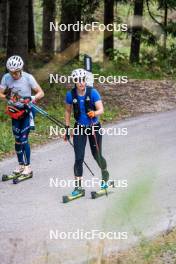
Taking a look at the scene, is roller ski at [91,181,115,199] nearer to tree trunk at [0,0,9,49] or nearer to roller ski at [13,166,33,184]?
roller ski at [13,166,33,184]

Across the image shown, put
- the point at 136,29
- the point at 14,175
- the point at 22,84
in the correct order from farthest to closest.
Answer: the point at 136,29 < the point at 14,175 < the point at 22,84

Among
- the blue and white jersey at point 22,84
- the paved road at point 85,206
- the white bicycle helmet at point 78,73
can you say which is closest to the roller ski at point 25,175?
the paved road at point 85,206

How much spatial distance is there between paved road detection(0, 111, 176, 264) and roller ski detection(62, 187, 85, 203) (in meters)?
0.09

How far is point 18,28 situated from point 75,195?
8788mm

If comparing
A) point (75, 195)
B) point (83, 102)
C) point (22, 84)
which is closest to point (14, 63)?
point (22, 84)

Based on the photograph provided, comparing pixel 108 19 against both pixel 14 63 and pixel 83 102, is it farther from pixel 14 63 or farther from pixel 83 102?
pixel 83 102

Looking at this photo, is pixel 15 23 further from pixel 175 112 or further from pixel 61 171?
pixel 61 171

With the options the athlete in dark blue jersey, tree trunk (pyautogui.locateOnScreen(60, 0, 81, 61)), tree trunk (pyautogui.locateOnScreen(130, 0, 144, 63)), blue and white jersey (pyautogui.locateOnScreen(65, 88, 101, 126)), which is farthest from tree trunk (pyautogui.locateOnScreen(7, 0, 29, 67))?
tree trunk (pyautogui.locateOnScreen(130, 0, 144, 63))

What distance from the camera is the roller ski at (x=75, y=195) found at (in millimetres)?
9945

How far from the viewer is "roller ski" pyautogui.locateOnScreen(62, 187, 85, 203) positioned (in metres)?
9.95

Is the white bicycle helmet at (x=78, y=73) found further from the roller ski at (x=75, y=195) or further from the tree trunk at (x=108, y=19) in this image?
the tree trunk at (x=108, y=19)

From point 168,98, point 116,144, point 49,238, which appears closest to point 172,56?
point 168,98

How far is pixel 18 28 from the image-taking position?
57.8ft

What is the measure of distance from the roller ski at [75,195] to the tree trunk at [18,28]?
28.4 feet
